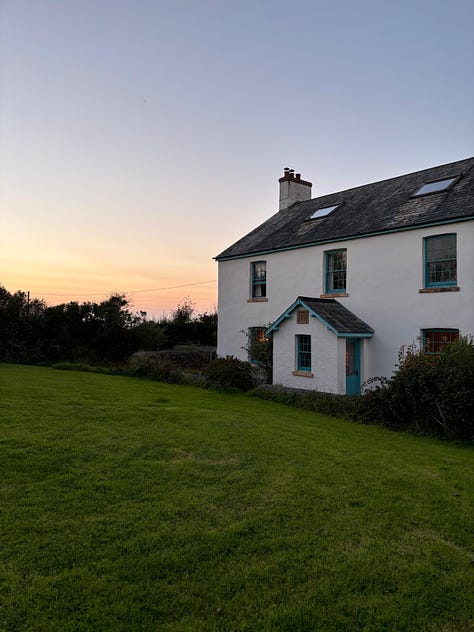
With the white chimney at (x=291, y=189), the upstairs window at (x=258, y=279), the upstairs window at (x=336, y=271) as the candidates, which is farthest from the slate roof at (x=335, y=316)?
the white chimney at (x=291, y=189)

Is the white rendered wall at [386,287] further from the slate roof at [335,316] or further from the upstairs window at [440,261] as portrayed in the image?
the slate roof at [335,316]

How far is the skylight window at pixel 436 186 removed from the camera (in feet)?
51.7

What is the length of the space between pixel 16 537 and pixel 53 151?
15.0m

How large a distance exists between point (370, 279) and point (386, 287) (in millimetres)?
772

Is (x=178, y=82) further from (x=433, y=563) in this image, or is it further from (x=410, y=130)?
(x=433, y=563)

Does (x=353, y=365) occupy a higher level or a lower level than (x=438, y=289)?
lower

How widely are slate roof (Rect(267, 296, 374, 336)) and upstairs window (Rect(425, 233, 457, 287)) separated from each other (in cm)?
276

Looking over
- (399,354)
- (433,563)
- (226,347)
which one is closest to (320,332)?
(399,354)

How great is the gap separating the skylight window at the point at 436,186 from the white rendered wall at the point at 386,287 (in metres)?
2.43

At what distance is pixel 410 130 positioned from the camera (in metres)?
16.9

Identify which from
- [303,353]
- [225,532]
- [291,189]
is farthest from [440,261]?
[225,532]

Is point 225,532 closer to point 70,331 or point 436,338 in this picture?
point 436,338

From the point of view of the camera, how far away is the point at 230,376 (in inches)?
654

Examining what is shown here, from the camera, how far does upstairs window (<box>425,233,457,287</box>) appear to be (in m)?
14.1
